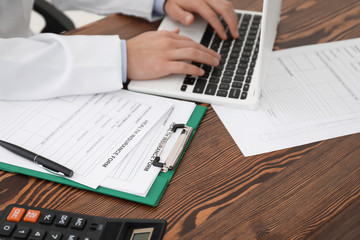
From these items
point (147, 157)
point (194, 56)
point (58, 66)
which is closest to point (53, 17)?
point (58, 66)

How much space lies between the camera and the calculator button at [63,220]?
1.80 ft

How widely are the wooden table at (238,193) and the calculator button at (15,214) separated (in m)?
0.04

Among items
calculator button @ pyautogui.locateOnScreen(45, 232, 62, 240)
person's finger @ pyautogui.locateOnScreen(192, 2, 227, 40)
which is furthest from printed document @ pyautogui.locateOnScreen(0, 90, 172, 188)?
person's finger @ pyautogui.locateOnScreen(192, 2, 227, 40)

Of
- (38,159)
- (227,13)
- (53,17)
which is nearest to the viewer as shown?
(38,159)

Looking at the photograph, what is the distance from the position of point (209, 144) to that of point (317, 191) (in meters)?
0.19

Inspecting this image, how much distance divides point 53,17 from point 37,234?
71 centimetres

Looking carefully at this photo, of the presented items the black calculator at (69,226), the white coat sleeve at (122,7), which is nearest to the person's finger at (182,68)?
the white coat sleeve at (122,7)

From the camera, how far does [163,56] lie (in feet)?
2.71

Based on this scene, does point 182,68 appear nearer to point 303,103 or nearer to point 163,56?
point 163,56

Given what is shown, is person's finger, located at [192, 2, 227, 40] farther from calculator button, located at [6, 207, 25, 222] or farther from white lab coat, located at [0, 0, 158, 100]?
calculator button, located at [6, 207, 25, 222]

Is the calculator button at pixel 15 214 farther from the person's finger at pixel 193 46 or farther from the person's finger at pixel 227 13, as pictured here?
the person's finger at pixel 227 13

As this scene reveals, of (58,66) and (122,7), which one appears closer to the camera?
(58,66)

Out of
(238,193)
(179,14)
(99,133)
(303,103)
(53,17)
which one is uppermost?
(53,17)

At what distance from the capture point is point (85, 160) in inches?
26.0
